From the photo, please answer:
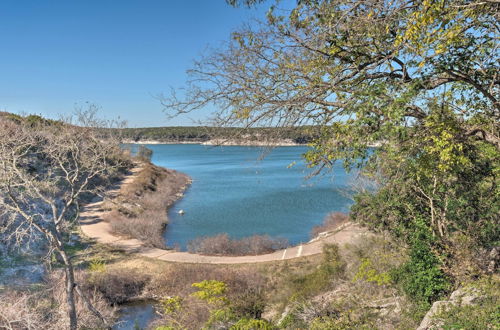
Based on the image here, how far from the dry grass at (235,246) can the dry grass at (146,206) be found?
10.4 feet

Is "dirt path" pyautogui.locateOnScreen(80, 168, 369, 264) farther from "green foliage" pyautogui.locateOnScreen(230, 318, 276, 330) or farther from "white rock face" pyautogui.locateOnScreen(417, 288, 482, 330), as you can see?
"white rock face" pyautogui.locateOnScreen(417, 288, 482, 330)

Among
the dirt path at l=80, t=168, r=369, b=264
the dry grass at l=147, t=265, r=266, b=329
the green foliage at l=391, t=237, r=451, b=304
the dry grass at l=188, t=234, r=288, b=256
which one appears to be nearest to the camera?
the green foliage at l=391, t=237, r=451, b=304

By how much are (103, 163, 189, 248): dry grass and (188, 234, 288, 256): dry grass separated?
10.4ft

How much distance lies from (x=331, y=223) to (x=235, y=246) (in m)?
7.92

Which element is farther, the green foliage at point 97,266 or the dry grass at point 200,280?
the green foliage at point 97,266

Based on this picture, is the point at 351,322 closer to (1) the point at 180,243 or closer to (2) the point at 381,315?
(2) the point at 381,315

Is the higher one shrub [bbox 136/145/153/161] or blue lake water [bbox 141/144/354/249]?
shrub [bbox 136/145/153/161]

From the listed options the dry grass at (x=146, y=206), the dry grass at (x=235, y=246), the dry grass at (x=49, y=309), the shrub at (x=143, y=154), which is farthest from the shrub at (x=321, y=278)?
the shrub at (x=143, y=154)

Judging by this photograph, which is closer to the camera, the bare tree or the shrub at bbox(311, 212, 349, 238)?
the bare tree

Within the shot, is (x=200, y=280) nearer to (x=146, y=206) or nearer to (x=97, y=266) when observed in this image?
(x=97, y=266)

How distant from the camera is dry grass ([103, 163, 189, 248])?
25.6 metres

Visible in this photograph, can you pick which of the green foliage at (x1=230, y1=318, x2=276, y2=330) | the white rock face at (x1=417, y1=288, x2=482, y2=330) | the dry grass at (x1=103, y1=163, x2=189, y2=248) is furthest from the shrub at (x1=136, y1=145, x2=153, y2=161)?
the white rock face at (x1=417, y1=288, x2=482, y2=330)

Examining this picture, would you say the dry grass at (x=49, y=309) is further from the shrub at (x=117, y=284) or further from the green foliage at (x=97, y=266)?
the green foliage at (x=97, y=266)

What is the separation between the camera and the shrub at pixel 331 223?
26.6 metres
